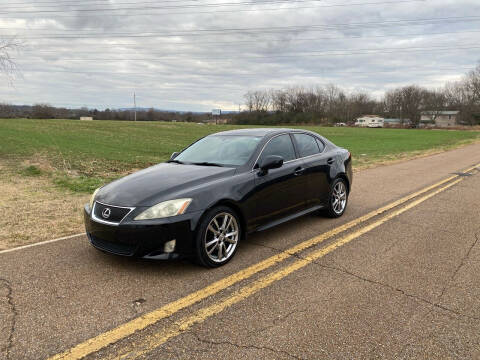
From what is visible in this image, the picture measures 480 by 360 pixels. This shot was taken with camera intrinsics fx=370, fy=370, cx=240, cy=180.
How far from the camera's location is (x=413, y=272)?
407cm

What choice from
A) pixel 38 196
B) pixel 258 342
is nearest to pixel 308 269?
pixel 258 342

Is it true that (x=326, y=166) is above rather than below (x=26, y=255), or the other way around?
above

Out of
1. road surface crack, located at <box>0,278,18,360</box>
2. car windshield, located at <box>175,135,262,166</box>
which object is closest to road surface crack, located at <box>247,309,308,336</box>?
road surface crack, located at <box>0,278,18,360</box>

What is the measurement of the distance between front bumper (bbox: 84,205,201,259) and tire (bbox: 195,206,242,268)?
111mm

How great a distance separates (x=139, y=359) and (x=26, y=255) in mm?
2669

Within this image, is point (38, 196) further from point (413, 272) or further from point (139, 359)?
point (413, 272)

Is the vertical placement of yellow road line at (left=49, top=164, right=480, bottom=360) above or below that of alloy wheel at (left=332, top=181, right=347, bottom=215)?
below

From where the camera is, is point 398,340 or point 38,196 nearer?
point 398,340

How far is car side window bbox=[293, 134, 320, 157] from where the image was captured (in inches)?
223

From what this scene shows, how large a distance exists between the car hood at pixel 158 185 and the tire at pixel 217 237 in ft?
1.22

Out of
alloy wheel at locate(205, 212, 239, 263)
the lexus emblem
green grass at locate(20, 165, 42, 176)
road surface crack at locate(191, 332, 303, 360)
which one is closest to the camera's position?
road surface crack at locate(191, 332, 303, 360)

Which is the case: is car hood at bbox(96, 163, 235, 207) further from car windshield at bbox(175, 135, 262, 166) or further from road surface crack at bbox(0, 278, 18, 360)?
road surface crack at bbox(0, 278, 18, 360)

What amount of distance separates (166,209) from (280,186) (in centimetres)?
173

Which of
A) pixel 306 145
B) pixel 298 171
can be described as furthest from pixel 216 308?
pixel 306 145
